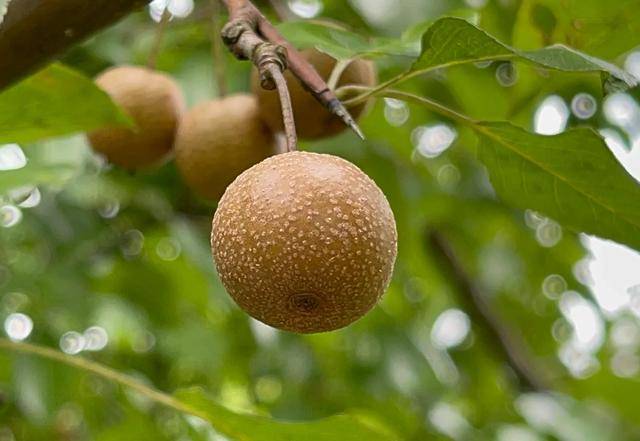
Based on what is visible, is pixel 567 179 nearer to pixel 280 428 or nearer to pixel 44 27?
pixel 280 428

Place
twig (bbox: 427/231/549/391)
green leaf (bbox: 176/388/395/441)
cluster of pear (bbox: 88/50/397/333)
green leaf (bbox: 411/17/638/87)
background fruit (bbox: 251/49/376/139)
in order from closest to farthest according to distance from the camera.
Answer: cluster of pear (bbox: 88/50/397/333), green leaf (bbox: 411/17/638/87), green leaf (bbox: 176/388/395/441), background fruit (bbox: 251/49/376/139), twig (bbox: 427/231/549/391)

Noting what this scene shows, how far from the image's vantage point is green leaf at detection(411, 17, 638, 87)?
98 centimetres

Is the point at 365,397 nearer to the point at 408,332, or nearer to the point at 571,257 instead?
the point at 408,332

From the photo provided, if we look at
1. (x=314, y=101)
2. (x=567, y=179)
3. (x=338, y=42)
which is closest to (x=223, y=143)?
(x=314, y=101)

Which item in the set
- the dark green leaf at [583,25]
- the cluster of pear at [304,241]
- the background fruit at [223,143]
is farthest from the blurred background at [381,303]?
the cluster of pear at [304,241]

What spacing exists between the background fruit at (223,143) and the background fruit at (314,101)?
4 cm

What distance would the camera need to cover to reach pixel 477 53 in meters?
1.08

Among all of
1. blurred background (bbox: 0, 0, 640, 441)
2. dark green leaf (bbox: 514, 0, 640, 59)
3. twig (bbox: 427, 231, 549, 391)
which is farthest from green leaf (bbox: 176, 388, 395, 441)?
twig (bbox: 427, 231, 549, 391)

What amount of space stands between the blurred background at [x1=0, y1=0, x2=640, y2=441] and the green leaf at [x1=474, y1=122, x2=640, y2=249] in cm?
31

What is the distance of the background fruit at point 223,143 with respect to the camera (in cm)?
147

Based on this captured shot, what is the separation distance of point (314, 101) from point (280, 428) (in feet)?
1.52

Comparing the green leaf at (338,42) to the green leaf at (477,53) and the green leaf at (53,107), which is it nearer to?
the green leaf at (477,53)

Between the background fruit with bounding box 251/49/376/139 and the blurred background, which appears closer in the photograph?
the background fruit with bounding box 251/49/376/139

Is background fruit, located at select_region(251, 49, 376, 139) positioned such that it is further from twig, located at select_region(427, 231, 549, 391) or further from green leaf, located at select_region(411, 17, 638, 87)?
twig, located at select_region(427, 231, 549, 391)
